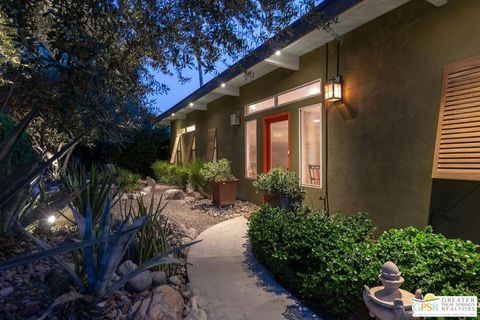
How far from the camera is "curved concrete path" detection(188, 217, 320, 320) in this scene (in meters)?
2.52

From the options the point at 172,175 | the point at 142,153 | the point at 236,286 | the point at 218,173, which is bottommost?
the point at 236,286

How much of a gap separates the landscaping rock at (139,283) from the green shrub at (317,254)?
1349 mm

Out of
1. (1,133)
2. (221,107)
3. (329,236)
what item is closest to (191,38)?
(329,236)

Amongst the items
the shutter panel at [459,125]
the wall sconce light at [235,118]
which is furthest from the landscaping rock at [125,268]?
the wall sconce light at [235,118]

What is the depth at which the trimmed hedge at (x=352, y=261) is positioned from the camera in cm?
225

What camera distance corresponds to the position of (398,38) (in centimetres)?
382

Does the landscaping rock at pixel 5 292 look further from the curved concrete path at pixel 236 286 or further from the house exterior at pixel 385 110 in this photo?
the house exterior at pixel 385 110

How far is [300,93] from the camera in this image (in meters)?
5.78

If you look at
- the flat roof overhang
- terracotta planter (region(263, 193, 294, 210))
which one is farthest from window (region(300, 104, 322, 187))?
the flat roof overhang

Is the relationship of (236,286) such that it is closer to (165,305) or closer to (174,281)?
(174,281)

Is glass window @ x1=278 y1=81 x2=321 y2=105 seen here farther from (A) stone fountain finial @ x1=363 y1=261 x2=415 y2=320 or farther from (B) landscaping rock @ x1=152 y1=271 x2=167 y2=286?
(B) landscaping rock @ x1=152 y1=271 x2=167 y2=286

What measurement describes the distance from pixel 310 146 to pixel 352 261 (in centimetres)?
353

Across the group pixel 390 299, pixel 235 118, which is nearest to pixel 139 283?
pixel 390 299

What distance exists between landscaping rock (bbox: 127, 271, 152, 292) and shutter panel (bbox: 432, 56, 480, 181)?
3277 millimetres
